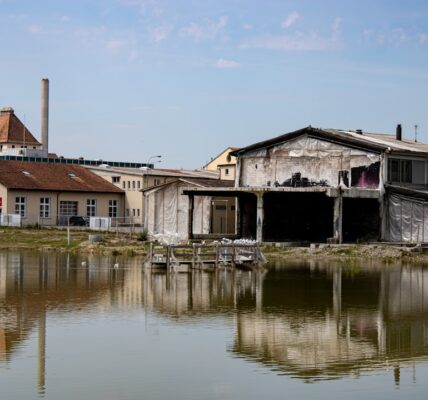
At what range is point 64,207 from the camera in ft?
226

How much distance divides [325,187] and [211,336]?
29196 millimetres

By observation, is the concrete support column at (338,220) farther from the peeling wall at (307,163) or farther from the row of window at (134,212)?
the row of window at (134,212)

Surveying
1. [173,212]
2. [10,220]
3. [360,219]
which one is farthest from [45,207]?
[360,219]

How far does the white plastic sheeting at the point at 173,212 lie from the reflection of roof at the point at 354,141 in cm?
401

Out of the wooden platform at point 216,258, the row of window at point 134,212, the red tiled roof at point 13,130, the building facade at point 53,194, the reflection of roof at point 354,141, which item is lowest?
the wooden platform at point 216,258

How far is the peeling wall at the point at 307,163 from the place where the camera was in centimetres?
5284

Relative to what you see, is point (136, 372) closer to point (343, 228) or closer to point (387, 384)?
point (387, 384)

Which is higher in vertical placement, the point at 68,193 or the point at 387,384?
the point at 68,193

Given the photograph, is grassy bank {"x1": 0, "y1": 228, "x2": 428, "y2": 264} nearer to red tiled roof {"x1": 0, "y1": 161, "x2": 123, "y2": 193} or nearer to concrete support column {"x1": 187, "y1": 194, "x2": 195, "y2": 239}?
concrete support column {"x1": 187, "y1": 194, "x2": 195, "y2": 239}

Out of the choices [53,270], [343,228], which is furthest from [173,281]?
[343,228]

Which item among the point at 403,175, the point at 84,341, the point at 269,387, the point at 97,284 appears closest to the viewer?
the point at 269,387

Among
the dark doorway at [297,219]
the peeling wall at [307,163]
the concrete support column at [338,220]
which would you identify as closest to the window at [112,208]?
the peeling wall at [307,163]

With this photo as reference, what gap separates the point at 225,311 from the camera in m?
25.6

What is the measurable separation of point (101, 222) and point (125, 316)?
41.5m
